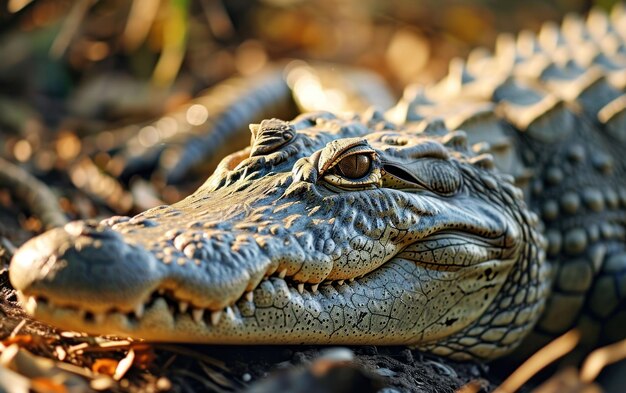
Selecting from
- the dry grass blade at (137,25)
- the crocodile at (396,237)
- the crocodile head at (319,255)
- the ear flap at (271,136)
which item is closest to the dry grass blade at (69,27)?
the dry grass blade at (137,25)

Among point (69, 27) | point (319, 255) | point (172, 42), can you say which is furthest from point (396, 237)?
point (69, 27)

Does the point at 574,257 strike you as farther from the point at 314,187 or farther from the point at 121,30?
the point at 121,30

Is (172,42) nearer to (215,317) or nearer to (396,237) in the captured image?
(396,237)

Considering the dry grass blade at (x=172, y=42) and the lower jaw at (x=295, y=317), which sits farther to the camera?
the dry grass blade at (x=172, y=42)

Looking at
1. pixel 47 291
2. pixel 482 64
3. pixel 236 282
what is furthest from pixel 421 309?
pixel 482 64

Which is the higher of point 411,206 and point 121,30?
point 121,30

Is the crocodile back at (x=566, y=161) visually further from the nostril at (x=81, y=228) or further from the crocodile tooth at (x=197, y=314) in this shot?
the nostril at (x=81, y=228)

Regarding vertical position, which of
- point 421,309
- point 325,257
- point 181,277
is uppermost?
point 181,277

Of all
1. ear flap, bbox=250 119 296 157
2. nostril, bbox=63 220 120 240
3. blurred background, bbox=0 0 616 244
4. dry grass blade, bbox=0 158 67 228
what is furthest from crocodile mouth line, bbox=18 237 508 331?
dry grass blade, bbox=0 158 67 228
